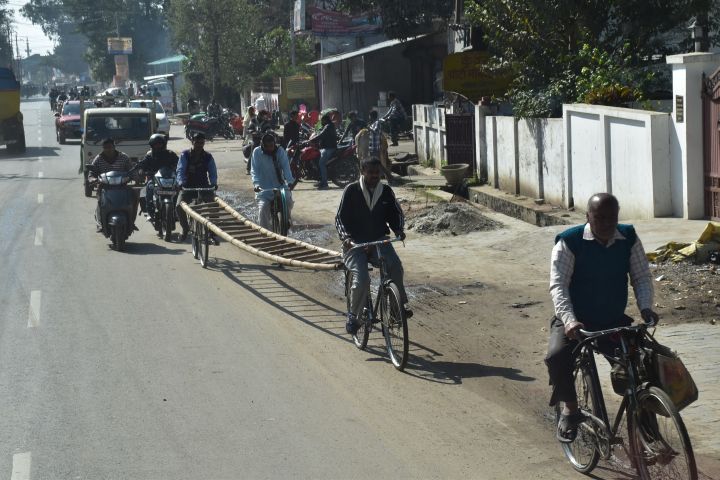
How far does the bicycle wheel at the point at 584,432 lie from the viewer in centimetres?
607

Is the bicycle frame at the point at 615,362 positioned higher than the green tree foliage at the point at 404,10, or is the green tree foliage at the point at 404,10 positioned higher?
the green tree foliage at the point at 404,10

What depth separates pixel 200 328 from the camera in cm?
1076

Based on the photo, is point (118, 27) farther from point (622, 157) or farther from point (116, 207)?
point (622, 157)

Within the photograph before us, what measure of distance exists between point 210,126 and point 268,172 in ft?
99.5

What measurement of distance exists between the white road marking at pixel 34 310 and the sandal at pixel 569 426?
647cm

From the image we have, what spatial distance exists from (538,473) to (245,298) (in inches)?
259

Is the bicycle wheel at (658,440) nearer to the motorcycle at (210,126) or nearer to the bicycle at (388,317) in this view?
the bicycle at (388,317)

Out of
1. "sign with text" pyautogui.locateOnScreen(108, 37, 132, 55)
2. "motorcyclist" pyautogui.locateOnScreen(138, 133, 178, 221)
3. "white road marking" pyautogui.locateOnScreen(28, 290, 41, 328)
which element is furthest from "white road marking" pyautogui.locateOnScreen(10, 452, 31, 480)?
"sign with text" pyautogui.locateOnScreen(108, 37, 132, 55)

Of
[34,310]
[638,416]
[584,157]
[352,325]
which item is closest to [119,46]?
[584,157]

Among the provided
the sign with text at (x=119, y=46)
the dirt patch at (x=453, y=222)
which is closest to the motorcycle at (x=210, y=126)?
the dirt patch at (x=453, y=222)

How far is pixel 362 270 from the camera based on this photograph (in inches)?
375

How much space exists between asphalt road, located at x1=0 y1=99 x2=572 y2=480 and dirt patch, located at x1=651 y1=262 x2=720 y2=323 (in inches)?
120

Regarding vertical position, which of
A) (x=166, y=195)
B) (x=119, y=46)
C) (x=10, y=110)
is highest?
(x=119, y=46)

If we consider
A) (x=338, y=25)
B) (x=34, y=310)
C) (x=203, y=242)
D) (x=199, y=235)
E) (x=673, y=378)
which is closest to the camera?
(x=673, y=378)
